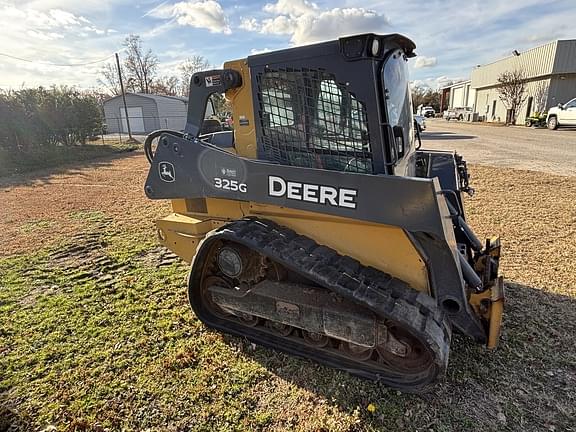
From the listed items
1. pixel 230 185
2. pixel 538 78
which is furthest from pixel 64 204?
pixel 538 78

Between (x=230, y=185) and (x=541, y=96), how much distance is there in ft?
124

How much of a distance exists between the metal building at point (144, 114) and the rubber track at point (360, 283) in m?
33.4

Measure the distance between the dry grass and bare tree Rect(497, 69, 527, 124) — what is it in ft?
114

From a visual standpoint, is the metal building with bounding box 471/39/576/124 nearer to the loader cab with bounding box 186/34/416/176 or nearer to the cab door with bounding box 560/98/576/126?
the cab door with bounding box 560/98/576/126

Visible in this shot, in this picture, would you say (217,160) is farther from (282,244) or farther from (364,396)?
(364,396)

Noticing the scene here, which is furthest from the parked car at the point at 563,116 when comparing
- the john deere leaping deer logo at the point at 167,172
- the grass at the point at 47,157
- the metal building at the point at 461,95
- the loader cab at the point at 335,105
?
the john deere leaping deer logo at the point at 167,172

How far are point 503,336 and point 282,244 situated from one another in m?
2.17

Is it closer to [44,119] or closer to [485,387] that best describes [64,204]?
[485,387]

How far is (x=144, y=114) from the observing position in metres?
34.6

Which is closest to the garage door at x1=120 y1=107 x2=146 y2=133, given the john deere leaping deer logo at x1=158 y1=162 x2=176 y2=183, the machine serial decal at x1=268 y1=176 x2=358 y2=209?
the john deere leaping deer logo at x1=158 y1=162 x2=176 y2=183

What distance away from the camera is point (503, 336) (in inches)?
128

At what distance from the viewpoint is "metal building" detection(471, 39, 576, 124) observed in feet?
98.4

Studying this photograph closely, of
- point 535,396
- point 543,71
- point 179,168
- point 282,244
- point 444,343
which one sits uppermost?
point 543,71

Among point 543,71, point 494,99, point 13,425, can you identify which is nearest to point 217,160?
point 13,425
